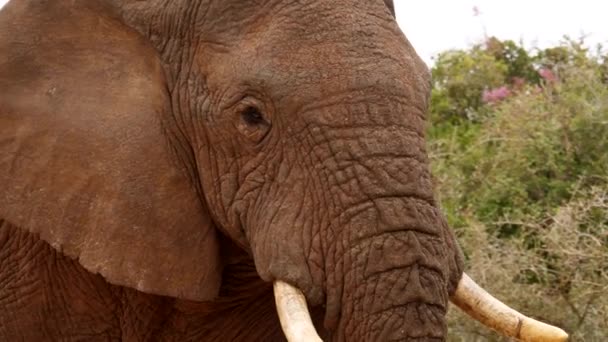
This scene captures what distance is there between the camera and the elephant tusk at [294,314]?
4559mm

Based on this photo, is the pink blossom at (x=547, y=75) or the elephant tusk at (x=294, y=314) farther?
the pink blossom at (x=547, y=75)

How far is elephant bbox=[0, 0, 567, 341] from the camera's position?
4656 mm

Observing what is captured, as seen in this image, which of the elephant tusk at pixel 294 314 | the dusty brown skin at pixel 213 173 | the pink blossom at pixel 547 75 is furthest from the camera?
the pink blossom at pixel 547 75

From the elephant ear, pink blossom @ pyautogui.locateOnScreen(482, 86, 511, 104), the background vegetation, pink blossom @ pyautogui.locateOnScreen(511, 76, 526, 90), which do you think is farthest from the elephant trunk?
pink blossom @ pyautogui.locateOnScreen(511, 76, 526, 90)

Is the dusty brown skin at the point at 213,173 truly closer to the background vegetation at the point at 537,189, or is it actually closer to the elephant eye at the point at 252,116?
the elephant eye at the point at 252,116

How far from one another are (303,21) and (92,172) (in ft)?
2.78

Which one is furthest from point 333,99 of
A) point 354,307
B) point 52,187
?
point 52,187

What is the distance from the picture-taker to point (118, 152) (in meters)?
5.14

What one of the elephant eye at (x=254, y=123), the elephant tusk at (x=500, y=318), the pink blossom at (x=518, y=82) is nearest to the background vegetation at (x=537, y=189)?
the pink blossom at (x=518, y=82)

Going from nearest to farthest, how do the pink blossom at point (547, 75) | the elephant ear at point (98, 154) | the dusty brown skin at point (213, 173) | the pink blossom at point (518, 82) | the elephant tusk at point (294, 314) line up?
the elephant tusk at point (294, 314)
the dusty brown skin at point (213, 173)
the elephant ear at point (98, 154)
the pink blossom at point (547, 75)
the pink blossom at point (518, 82)

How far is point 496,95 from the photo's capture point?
10.9 metres

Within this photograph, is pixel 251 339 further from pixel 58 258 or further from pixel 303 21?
pixel 303 21

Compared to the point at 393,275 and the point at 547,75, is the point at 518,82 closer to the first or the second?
the point at 547,75

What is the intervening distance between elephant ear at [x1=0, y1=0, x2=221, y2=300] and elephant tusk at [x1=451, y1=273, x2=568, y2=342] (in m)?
0.75
